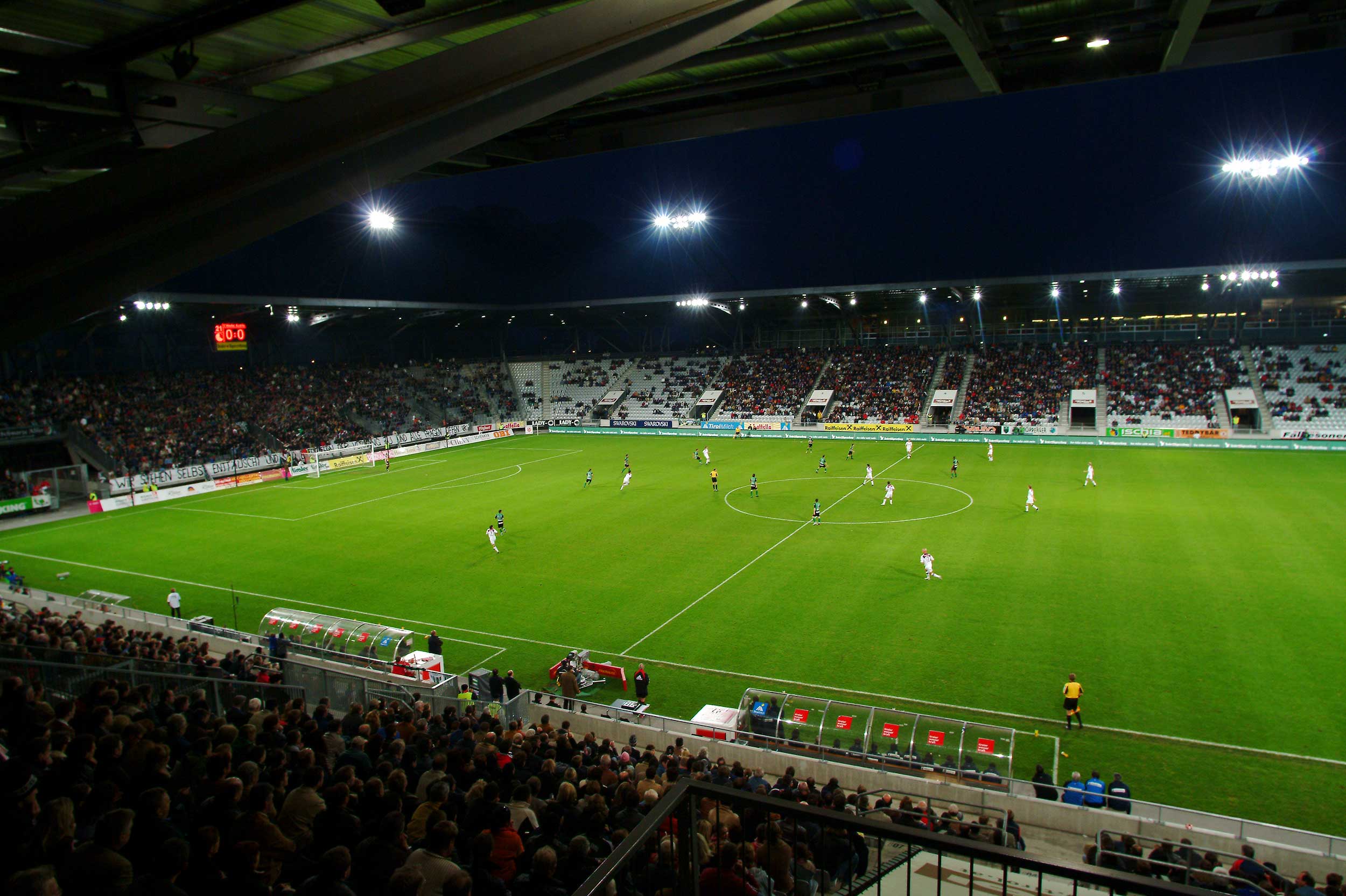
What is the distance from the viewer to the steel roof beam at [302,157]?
2314 millimetres

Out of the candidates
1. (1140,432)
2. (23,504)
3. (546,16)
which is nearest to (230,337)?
(23,504)

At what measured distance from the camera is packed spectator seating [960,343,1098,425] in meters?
57.8

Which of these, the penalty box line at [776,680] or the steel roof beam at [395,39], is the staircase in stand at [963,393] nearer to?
the penalty box line at [776,680]

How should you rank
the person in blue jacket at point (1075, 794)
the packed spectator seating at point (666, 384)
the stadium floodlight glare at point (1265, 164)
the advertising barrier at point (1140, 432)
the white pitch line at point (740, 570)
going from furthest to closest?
1. the packed spectator seating at point (666, 384)
2. the advertising barrier at point (1140, 432)
3. the stadium floodlight glare at point (1265, 164)
4. the white pitch line at point (740, 570)
5. the person in blue jacket at point (1075, 794)

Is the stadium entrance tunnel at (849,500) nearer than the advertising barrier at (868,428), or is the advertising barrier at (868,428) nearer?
the stadium entrance tunnel at (849,500)

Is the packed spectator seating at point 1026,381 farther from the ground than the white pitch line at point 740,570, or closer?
farther from the ground

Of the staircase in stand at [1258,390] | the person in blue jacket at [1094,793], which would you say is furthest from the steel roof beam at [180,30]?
the staircase in stand at [1258,390]

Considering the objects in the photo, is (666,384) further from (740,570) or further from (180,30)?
(180,30)

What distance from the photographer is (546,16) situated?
4148 millimetres

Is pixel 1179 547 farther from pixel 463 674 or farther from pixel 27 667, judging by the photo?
pixel 27 667

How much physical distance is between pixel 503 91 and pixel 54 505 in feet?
161

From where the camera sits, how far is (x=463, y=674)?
18.0 m

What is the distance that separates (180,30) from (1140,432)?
59.5m

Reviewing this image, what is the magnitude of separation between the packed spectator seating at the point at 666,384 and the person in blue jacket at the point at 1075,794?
59.8 meters
